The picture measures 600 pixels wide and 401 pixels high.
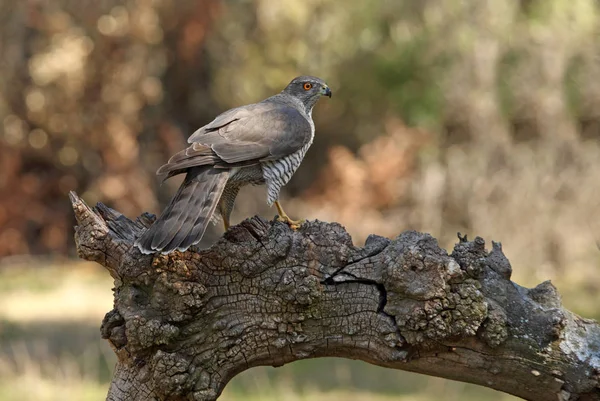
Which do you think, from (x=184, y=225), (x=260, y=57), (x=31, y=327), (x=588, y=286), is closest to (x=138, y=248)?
(x=184, y=225)

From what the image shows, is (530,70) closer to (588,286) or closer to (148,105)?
(588,286)

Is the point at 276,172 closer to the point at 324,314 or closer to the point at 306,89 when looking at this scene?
the point at 324,314

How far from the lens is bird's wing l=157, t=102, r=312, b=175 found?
3.60 m

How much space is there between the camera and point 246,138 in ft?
12.5

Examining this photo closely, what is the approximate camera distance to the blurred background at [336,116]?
1035 cm

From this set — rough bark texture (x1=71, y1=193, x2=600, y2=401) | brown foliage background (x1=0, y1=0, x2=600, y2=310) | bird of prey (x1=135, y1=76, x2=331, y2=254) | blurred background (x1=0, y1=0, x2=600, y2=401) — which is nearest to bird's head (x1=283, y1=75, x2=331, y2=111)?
bird of prey (x1=135, y1=76, x2=331, y2=254)

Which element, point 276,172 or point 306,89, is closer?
point 276,172

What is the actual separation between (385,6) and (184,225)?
9610mm

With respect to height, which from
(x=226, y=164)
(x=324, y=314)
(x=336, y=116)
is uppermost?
(x=336, y=116)

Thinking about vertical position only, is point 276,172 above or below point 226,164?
above

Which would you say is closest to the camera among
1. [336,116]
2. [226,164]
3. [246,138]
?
[226,164]

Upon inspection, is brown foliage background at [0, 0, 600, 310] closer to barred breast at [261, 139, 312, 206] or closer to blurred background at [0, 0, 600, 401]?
blurred background at [0, 0, 600, 401]

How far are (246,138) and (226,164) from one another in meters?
0.19

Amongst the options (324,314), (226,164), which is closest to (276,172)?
(226,164)
